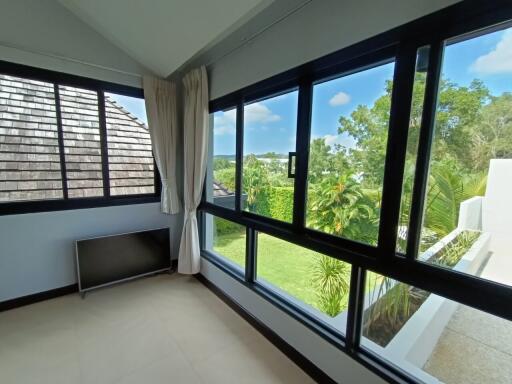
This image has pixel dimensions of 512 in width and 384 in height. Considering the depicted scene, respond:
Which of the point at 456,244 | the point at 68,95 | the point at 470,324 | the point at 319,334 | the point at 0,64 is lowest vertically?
the point at 319,334

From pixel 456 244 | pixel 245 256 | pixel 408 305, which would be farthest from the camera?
pixel 245 256

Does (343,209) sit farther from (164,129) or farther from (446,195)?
(164,129)

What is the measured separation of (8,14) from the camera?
1.88 metres

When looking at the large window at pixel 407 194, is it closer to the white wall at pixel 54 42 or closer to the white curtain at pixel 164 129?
the white curtain at pixel 164 129

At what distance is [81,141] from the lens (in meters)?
2.35

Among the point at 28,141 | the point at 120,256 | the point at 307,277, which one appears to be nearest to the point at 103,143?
the point at 28,141

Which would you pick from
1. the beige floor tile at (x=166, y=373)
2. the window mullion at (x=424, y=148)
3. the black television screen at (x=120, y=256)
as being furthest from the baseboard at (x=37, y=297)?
the window mullion at (x=424, y=148)

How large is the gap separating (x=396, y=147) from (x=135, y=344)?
7.29 ft

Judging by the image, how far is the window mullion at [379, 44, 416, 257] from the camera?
106 centimetres

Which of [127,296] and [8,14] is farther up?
[8,14]

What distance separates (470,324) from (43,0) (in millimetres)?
3801

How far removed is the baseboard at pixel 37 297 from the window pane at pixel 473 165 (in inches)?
122

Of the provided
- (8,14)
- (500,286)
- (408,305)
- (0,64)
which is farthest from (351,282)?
(8,14)

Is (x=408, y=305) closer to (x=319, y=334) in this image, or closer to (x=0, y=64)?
(x=319, y=334)
